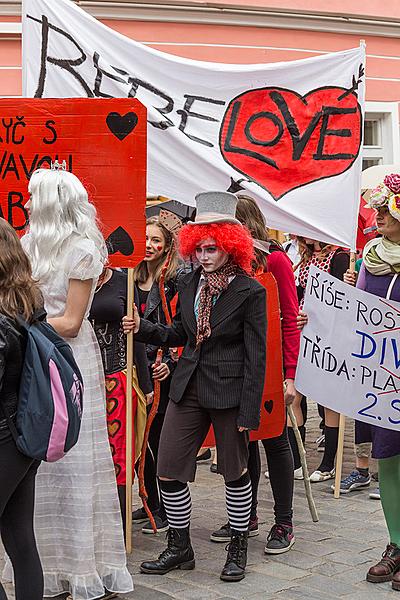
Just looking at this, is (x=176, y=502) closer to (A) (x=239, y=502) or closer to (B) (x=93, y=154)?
(A) (x=239, y=502)

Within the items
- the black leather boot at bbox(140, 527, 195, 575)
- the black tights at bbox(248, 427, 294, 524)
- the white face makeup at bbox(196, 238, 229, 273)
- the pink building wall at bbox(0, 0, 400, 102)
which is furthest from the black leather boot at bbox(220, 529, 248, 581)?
the pink building wall at bbox(0, 0, 400, 102)

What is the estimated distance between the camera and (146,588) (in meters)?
4.82

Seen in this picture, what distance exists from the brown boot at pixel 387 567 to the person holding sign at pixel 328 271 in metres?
2.11

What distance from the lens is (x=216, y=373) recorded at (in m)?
4.93

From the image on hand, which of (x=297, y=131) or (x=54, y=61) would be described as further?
(x=297, y=131)

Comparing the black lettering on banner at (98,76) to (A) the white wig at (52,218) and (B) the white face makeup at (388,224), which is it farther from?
(B) the white face makeup at (388,224)

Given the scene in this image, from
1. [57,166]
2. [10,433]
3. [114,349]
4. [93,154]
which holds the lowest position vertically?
[10,433]

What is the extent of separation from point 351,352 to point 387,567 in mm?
1114

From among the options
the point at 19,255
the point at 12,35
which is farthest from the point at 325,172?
the point at 12,35

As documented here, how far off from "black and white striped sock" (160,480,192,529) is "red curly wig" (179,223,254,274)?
115 cm

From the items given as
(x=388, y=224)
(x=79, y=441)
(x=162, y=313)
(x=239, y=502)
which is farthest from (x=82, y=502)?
(x=388, y=224)

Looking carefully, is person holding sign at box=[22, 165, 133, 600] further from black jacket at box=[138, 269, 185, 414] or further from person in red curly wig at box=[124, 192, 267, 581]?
black jacket at box=[138, 269, 185, 414]

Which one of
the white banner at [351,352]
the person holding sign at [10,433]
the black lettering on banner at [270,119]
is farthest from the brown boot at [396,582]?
the black lettering on banner at [270,119]

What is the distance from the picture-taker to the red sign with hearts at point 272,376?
17.7 feet
